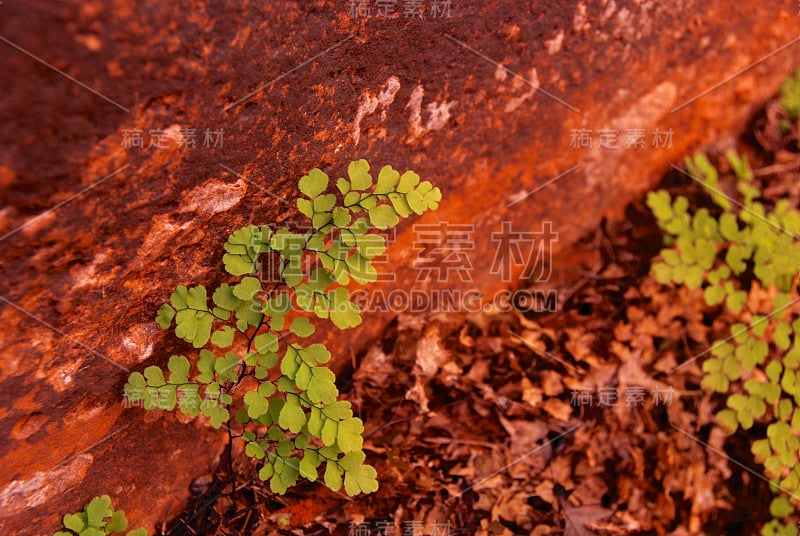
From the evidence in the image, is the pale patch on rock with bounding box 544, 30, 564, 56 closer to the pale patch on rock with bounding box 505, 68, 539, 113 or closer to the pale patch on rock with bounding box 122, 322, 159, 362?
the pale patch on rock with bounding box 505, 68, 539, 113

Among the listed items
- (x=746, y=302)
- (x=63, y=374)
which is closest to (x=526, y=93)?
(x=746, y=302)

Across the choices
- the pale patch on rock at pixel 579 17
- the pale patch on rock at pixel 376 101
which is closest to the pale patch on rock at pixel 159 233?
the pale patch on rock at pixel 376 101

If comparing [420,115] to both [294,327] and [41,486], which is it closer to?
[294,327]

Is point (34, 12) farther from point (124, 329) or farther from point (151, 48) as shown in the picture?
point (124, 329)

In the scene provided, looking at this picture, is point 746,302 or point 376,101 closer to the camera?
point 376,101

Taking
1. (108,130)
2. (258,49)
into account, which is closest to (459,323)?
(258,49)

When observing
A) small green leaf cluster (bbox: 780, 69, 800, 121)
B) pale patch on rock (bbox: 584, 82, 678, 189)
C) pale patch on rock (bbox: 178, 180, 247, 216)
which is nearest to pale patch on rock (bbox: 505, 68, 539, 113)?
pale patch on rock (bbox: 584, 82, 678, 189)
